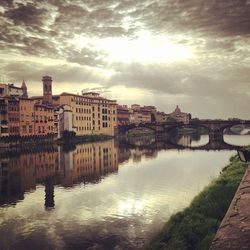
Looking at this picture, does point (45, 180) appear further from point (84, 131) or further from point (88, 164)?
point (84, 131)

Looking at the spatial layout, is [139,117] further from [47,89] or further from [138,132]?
[47,89]

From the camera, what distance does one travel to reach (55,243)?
17.2 m

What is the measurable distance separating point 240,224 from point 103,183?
90.8 ft

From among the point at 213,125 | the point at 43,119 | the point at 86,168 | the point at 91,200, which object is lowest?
the point at 91,200

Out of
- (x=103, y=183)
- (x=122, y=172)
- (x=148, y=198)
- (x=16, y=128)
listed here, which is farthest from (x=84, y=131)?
(x=148, y=198)

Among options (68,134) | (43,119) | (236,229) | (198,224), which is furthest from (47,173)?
(68,134)

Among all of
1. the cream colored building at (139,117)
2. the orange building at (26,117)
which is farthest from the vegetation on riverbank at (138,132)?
the orange building at (26,117)

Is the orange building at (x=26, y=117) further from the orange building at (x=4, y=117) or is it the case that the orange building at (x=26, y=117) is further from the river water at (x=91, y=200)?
the river water at (x=91, y=200)

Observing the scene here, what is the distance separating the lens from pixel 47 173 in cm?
4078

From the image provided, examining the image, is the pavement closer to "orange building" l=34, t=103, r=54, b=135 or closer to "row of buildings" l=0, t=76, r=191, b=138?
"row of buildings" l=0, t=76, r=191, b=138

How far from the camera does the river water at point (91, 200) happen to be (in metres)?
17.9

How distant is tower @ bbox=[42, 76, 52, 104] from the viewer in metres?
106

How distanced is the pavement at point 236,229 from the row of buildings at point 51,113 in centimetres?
7151

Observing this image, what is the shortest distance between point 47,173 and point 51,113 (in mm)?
53604
